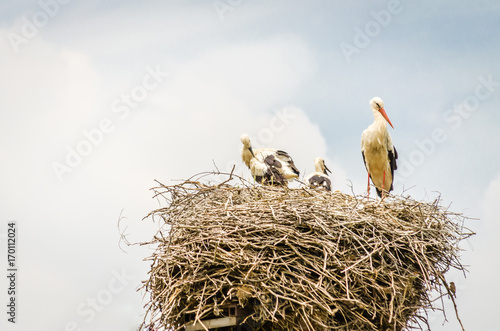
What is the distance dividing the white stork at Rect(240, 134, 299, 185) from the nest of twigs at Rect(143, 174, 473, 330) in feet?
9.85

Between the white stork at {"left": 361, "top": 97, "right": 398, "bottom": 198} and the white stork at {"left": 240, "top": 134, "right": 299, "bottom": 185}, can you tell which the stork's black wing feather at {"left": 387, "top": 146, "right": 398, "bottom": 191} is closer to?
the white stork at {"left": 361, "top": 97, "right": 398, "bottom": 198}

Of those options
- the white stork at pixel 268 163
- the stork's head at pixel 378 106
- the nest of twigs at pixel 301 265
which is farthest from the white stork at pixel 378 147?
the nest of twigs at pixel 301 265

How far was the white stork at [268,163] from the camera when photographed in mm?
9641

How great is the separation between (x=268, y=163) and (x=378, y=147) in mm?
1543

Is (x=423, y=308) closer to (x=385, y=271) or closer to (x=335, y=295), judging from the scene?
(x=385, y=271)

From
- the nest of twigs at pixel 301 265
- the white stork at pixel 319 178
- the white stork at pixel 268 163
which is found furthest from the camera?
the white stork at pixel 268 163

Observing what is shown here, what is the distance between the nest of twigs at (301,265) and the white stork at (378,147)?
2.59 meters

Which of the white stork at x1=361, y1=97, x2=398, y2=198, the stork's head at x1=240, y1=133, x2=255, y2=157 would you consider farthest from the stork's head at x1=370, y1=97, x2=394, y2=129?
the stork's head at x1=240, y1=133, x2=255, y2=157

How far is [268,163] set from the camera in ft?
32.1

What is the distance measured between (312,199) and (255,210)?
579 millimetres

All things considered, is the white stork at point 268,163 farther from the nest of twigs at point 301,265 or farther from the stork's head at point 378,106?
the nest of twigs at point 301,265

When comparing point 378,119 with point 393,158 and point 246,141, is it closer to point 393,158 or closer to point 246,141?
point 393,158

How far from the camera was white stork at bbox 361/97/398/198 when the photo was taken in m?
9.11

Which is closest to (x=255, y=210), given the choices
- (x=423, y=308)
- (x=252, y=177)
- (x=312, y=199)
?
(x=312, y=199)
